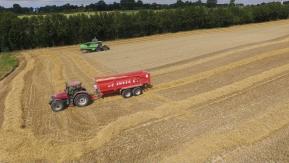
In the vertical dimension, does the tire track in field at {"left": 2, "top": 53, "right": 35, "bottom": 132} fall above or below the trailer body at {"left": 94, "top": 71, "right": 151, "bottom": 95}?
below

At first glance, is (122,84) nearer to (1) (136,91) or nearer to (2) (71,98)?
(1) (136,91)

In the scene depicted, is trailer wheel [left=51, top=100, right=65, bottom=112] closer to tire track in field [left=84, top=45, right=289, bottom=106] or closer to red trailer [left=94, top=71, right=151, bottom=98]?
red trailer [left=94, top=71, right=151, bottom=98]

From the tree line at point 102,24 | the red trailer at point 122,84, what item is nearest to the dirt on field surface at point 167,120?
the red trailer at point 122,84

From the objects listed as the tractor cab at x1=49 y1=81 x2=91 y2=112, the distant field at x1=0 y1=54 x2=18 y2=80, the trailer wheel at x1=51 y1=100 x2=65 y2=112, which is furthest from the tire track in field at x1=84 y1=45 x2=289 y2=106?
the distant field at x1=0 y1=54 x2=18 y2=80

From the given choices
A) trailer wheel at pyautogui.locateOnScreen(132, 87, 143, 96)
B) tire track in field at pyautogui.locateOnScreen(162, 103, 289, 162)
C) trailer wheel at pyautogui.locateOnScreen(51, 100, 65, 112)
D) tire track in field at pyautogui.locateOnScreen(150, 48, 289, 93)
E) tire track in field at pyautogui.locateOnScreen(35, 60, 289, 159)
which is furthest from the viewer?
tire track in field at pyautogui.locateOnScreen(150, 48, 289, 93)

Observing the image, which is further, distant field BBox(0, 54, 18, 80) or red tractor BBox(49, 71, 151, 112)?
distant field BBox(0, 54, 18, 80)

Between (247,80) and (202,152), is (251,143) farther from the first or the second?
(247,80)

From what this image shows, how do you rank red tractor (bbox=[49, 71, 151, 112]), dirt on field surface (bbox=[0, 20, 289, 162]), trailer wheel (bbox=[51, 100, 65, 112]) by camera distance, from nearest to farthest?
dirt on field surface (bbox=[0, 20, 289, 162])
trailer wheel (bbox=[51, 100, 65, 112])
red tractor (bbox=[49, 71, 151, 112])
